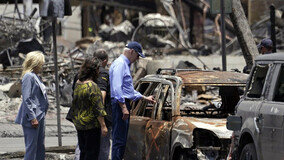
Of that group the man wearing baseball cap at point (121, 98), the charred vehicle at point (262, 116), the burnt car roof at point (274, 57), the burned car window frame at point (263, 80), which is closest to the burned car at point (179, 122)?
the man wearing baseball cap at point (121, 98)

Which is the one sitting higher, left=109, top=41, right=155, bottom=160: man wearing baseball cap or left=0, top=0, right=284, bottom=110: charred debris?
left=109, top=41, right=155, bottom=160: man wearing baseball cap

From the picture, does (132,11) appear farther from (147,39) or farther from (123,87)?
(123,87)

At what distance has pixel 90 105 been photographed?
9805mm

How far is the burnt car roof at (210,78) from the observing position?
36.0ft

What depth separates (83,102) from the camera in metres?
9.82

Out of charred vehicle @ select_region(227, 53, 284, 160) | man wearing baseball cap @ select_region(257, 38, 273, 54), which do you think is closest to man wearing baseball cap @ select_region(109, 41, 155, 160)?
charred vehicle @ select_region(227, 53, 284, 160)

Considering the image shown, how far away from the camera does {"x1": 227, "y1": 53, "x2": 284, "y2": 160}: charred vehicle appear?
25.3 ft

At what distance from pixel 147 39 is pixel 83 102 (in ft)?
72.4

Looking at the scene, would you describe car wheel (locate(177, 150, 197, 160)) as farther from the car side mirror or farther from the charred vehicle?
the car side mirror

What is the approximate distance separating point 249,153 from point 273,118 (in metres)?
0.78

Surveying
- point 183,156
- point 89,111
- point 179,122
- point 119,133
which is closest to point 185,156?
point 183,156

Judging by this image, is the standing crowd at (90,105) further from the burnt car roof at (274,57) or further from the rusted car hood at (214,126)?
the burnt car roof at (274,57)

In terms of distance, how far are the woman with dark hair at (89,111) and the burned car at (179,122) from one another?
103 cm

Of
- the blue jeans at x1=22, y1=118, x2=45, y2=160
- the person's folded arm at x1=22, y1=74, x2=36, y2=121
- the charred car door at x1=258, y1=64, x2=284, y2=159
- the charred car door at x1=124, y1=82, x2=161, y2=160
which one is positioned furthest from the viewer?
the charred car door at x1=124, y1=82, x2=161, y2=160
